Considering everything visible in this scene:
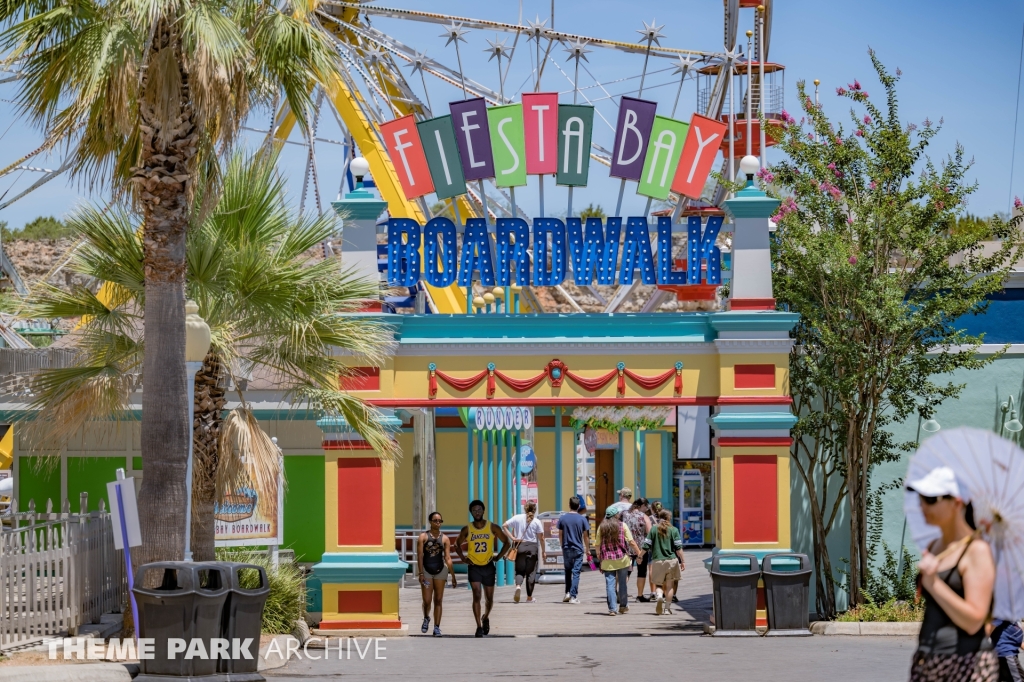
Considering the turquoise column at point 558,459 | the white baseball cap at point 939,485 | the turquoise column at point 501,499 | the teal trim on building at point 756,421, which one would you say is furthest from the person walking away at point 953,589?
the turquoise column at point 558,459

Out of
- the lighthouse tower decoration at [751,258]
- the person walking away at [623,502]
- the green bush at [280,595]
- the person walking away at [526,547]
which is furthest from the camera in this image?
the person walking away at [526,547]

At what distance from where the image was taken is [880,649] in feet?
51.3

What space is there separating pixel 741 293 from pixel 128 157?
25.6 feet

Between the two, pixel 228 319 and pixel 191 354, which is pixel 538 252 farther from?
pixel 191 354

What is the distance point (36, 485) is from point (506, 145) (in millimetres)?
10744

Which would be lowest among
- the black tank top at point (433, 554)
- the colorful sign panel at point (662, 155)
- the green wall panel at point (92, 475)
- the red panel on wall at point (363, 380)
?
the black tank top at point (433, 554)

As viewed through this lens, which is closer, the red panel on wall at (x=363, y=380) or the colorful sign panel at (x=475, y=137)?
the red panel on wall at (x=363, y=380)

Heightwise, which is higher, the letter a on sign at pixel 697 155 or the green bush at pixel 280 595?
the letter a on sign at pixel 697 155

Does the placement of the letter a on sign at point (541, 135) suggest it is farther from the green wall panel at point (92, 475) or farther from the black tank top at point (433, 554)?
the green wall panel at point (92, 475)

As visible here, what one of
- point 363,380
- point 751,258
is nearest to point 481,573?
point 363,380

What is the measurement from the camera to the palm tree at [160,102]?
1343 cm

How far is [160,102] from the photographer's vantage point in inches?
548

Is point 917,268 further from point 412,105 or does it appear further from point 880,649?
point 412,105

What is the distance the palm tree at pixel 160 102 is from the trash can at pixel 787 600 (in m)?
7.27
